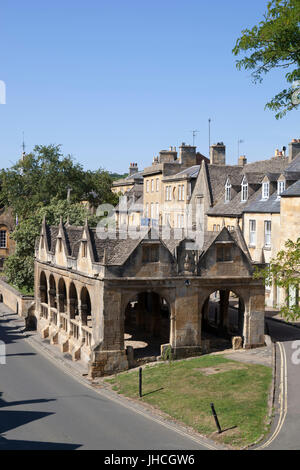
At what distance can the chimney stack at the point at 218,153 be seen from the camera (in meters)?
67.3

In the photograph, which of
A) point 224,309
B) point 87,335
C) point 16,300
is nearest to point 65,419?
point 87,335

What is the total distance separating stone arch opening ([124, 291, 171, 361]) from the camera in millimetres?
37500

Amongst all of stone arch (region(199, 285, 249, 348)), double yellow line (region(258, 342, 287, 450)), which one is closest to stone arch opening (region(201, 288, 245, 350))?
stone arch (region(199, 285, 249, 348))

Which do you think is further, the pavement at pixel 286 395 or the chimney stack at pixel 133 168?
the chimney stack at pixel 133 168

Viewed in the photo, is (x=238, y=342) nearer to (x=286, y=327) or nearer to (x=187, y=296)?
(x=187, y=296)

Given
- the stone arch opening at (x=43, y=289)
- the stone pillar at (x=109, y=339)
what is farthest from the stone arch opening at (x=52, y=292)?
the stone pillar at (x=109, y=339)

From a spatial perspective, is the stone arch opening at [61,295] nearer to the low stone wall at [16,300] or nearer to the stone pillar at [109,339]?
the low stone wall at [16,300]

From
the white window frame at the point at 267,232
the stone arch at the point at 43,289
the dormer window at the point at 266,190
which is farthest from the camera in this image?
the dormer window at the point at 266,190

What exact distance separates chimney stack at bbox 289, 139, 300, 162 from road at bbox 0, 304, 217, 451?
29824mm

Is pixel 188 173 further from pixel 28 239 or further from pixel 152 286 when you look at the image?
pixel 152 286

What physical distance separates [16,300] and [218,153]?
26.4 meters

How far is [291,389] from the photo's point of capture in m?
26.5

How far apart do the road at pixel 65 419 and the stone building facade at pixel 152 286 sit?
9.46 ft

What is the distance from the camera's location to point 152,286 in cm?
3397
